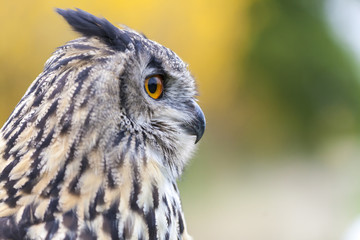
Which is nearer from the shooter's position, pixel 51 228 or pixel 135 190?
pixel 51 228

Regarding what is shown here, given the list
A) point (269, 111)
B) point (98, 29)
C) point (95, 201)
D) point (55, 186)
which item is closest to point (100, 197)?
point (95, 201)

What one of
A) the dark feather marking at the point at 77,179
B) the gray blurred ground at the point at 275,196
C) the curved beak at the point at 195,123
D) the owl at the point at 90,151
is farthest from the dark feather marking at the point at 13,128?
the gray blurred ground at the point at 275,196

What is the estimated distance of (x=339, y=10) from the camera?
10156 mm

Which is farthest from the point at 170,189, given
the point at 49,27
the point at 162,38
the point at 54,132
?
the point at 162,38

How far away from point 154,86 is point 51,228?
592 millimetres

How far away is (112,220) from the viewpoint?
1491mm

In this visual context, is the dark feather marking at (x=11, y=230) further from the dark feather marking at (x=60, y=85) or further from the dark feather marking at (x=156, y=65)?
the dark feather marking at (x=156, y=65)

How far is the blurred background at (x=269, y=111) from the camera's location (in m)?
8.76

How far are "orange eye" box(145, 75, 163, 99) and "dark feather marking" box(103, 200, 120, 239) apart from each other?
411mm

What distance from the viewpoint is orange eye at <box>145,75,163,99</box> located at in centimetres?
175

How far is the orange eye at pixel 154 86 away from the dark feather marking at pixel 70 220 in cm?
48

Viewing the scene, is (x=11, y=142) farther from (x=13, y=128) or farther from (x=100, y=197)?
(x=100, y=197)

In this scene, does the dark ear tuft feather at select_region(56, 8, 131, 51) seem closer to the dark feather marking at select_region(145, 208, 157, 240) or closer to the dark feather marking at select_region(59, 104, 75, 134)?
A: the dark feather marking at select_region(59, 104, 75, 134)

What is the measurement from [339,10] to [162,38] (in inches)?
155
